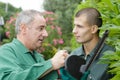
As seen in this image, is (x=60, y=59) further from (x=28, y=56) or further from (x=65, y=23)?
(x=65, y=23)

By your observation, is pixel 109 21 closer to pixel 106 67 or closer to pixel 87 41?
pixel 106 67

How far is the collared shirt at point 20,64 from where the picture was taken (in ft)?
9.18

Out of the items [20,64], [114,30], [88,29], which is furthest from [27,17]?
[114,30]

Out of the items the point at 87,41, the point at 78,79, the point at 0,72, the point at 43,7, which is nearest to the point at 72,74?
the point at 78,79

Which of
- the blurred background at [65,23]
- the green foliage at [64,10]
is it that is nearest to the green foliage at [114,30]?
the blurred background at [65,23]

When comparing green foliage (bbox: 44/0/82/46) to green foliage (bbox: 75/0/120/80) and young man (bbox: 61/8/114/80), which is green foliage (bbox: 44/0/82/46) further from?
green foliage (bbox: 75/0/120/80)

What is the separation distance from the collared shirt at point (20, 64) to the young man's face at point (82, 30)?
41cm

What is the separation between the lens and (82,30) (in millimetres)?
3447

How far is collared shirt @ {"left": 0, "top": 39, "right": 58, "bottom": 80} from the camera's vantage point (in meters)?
2.80

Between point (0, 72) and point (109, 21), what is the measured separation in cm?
92

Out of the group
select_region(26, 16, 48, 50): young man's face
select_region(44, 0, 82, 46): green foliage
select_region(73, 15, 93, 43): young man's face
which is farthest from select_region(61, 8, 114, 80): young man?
select_region(44, 0, 82, 46): green foliage

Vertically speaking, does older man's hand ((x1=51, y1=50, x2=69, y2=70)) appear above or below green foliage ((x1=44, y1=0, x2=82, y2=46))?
above

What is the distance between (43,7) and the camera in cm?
3247

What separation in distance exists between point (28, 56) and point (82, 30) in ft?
1.89
